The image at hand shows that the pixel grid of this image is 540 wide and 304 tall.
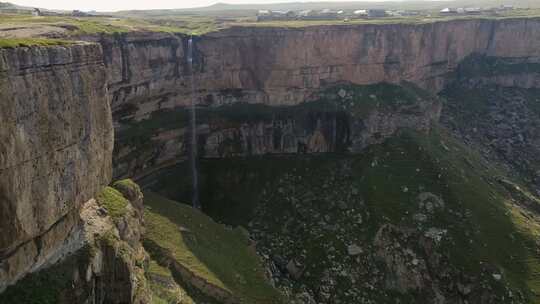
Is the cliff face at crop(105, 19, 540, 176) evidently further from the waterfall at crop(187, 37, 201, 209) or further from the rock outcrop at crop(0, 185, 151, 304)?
the rock outcrop at crop(0, 185, 151, 304)

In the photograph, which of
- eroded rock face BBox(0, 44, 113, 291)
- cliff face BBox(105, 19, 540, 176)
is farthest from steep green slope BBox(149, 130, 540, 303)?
eroded rock face BBox(0, 44, 113, 291)

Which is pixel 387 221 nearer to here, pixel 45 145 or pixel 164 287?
pixel 164 287

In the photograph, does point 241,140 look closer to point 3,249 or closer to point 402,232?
point 402,232

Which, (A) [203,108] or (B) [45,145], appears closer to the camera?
(B) [45,145]

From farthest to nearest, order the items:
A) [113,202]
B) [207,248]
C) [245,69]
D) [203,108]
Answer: [245,69], [203,108], [207,248], [113,202]

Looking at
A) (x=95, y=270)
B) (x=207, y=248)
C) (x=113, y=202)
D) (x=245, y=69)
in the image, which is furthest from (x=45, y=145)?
(x=245, y=69)

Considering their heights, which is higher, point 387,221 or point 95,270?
point 95,270

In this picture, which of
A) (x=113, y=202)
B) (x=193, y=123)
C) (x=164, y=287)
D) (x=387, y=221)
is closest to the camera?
(x=164, y=287)

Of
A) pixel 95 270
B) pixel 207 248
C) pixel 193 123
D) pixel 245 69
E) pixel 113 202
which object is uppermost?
pixel 245 69

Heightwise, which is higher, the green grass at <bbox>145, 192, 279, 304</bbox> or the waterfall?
the waterfall
